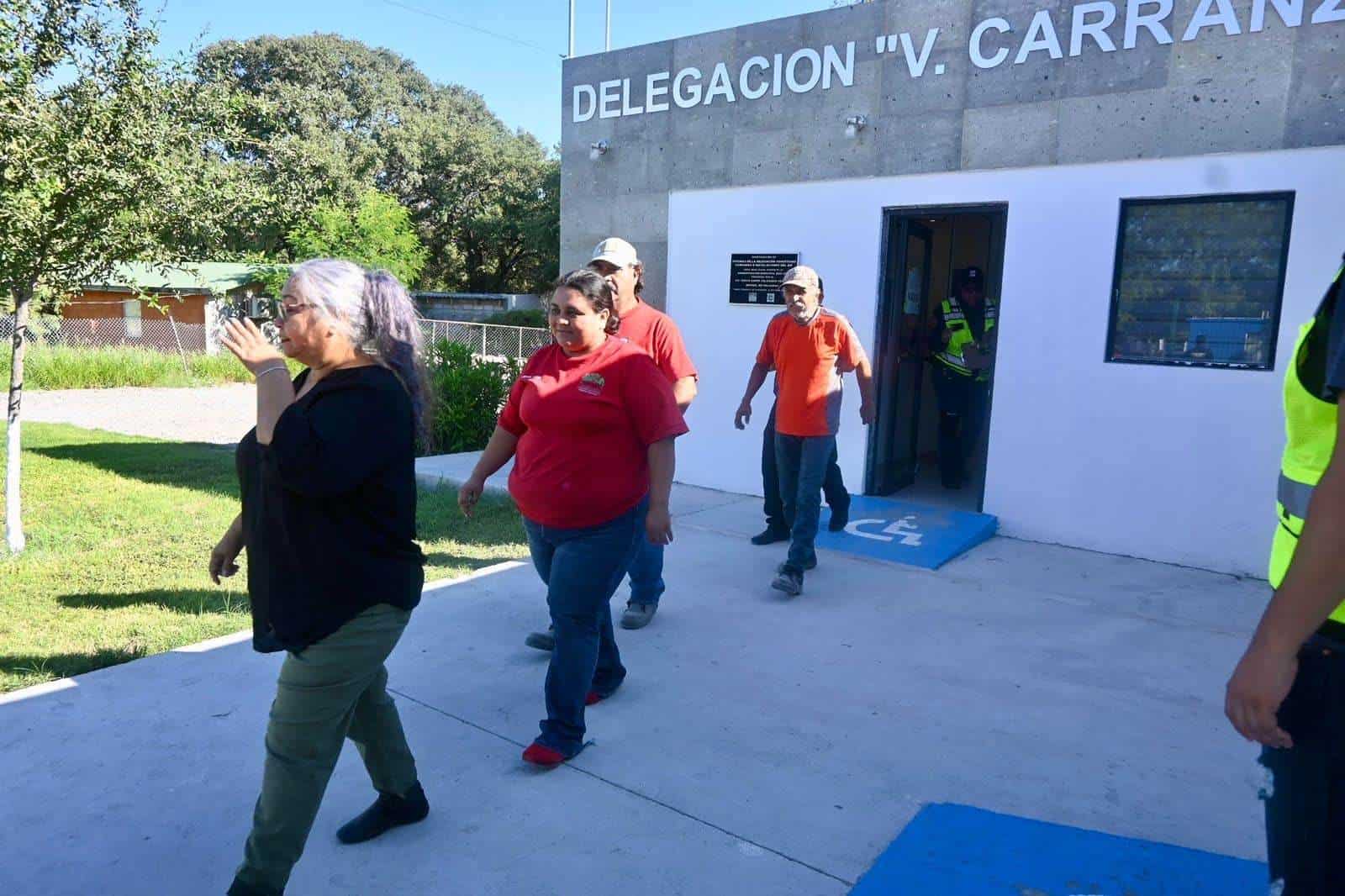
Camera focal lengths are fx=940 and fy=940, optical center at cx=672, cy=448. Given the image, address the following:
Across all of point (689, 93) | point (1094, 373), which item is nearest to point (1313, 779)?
point (1094, 373)

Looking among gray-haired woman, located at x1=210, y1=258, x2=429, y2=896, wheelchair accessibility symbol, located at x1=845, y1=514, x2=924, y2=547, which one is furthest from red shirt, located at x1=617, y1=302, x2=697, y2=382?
wheelchair accessibility symbol, located at x1=845, y1=514, x2=924, y2=547

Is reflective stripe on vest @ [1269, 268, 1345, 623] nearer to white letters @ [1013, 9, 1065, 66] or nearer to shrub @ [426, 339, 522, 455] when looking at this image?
white letters @ [1013, 9, 1065, 66]

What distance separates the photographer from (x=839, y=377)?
557 cm

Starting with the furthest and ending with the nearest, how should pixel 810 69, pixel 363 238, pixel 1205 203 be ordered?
1. pixel 363 238
2. pixel 810 69
3. pixel 1205 203

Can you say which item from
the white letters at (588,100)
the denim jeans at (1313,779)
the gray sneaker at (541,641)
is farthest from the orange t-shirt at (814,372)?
the white letters at (588,100)

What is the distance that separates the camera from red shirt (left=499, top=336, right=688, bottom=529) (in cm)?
314

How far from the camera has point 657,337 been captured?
4344 mm

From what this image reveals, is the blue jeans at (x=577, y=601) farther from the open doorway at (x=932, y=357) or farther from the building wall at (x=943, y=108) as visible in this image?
the building wall at (x=943, y=108)

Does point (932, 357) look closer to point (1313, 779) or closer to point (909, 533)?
point (909, 533)

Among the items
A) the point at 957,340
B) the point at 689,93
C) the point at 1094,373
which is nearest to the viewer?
the point at 1094,373

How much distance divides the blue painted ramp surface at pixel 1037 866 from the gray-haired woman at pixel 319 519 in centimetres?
149

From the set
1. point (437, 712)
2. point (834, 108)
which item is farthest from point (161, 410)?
point (437, 712)

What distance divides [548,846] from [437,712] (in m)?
1.06

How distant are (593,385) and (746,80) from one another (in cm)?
525
